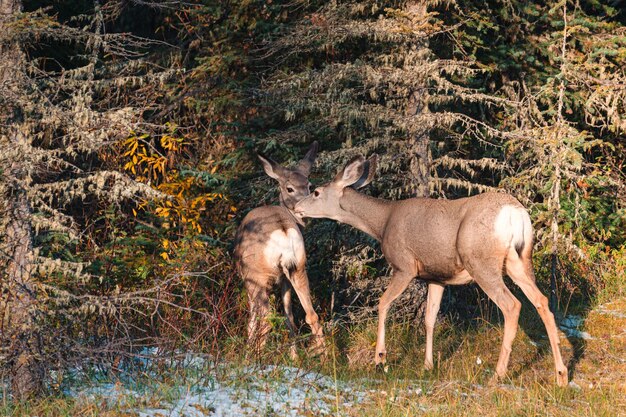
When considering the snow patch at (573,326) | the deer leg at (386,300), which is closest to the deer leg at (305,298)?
the deer leg at (386,300)

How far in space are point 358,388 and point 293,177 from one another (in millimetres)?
4289

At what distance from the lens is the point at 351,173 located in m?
10.6

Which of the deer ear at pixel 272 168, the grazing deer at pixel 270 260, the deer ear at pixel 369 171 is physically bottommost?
the grazing deer at pixel 270 260

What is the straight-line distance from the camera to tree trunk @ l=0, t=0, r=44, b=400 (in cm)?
673

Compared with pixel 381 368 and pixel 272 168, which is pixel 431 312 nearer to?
pixel 381 368

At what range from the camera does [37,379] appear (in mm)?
6652

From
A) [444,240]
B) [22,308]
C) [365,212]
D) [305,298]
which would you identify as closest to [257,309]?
[305,298]

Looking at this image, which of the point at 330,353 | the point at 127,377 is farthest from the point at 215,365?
the point at 330,353

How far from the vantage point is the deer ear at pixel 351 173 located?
1049 centimetres

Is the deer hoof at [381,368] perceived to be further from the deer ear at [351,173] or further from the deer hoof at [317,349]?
the deer ear at [351,173]

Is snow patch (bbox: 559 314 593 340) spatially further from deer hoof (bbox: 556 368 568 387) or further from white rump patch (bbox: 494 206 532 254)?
white rump patch (bbox: 494 206 532 254)

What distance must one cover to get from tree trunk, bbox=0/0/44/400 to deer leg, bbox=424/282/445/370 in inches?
169

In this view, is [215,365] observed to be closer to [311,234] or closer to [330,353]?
[330,353]

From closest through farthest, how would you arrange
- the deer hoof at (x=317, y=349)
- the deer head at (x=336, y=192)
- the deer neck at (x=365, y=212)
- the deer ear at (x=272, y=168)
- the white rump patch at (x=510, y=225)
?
1. the white rump patch at (x=510, y=225)
2. the deer hoof at (x=317, y=349)
3. the deer neck at (x=365, y=212)
4. the deer head at (x=336, y=192)
5. the deer ear at (x=272, y=168)
